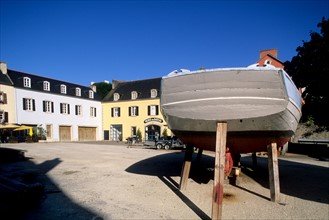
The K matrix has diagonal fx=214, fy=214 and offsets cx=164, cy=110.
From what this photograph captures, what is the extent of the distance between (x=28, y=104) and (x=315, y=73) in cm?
2926

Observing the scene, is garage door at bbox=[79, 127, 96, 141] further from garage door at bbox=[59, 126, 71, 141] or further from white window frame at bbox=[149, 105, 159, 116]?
white window frame at bbox=[149, 105, 159, 116]

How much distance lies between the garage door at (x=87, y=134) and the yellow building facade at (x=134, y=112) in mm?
1896

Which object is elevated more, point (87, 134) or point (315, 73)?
point (315, 73)

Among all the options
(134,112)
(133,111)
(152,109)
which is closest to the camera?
(152,109)

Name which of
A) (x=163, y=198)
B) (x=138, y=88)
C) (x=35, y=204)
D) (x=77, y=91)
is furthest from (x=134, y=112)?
(x=35, y=204)

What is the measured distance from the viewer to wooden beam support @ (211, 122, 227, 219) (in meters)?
3.41

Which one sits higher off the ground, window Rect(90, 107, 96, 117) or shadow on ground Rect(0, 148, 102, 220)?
window Rect(90, 107, 96, 117)

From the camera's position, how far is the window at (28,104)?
26.0 meters

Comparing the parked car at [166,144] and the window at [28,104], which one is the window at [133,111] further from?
the parked car at [166,144]

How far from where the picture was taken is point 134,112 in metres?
32.0

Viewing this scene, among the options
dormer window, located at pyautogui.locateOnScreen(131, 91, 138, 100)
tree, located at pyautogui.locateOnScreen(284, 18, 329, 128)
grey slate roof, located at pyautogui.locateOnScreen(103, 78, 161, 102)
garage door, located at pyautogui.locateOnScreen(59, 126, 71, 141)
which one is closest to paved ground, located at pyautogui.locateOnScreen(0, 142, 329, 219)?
tree, located at pyautogui.locateOnScreen(284, 18, 329, 128)

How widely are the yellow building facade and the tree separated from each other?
57.1ft

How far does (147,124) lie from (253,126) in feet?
88.1

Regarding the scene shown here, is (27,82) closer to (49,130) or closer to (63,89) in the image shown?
(63,89)
